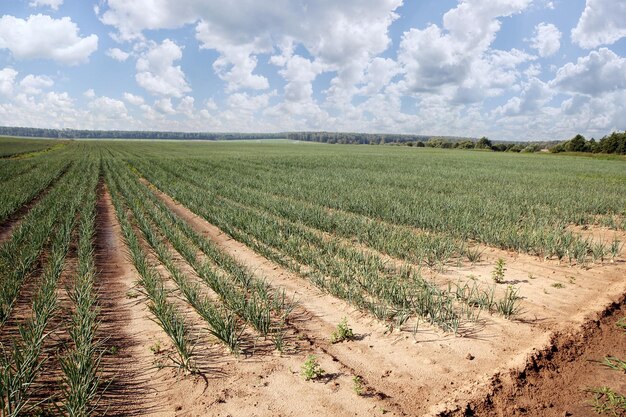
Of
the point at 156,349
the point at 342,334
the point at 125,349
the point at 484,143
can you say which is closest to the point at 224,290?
the point at 156,349

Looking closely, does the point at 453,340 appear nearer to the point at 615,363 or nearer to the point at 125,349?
the point at 615,363

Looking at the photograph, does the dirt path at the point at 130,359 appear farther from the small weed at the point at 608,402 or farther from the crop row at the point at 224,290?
the small weed at the point at 608,402

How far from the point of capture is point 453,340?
4965 millimetres

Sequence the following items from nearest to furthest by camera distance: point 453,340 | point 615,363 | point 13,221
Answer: point 615,363 → point 453,340 → point 13,221

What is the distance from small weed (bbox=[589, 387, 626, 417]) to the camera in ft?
11.9

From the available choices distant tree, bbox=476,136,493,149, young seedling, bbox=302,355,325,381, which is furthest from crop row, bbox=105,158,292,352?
distant tree, bbox=476,136,493,149

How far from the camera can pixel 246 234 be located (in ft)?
35.5

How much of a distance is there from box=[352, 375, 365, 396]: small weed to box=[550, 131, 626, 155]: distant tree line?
328 feet

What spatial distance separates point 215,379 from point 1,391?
2032mm

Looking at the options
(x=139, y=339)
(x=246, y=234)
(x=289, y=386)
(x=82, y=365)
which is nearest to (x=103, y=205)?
(x=246, y=234)

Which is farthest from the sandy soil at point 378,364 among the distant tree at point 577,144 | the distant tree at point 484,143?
the distant tree at point 484,143

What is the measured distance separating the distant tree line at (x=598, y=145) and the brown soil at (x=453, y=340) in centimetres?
9465

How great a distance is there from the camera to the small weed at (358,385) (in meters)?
3.90

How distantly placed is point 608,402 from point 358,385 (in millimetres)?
2668
